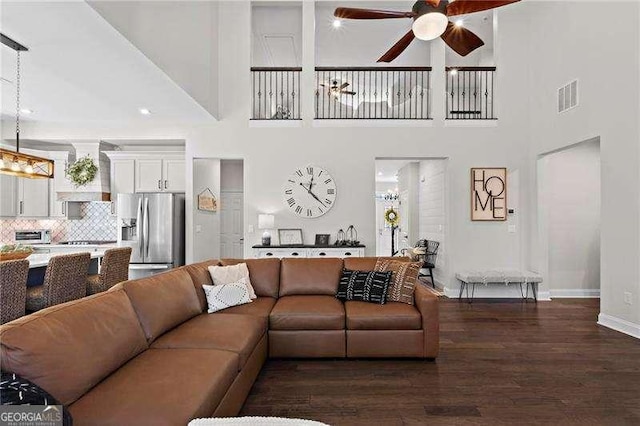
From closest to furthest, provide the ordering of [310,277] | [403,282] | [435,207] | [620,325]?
[403,282]
[310,277]
[620,325]
[435,207]

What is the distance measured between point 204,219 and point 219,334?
4.34 meters

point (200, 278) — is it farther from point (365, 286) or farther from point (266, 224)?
point (266, 224)

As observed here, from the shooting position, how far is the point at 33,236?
623 centimetres

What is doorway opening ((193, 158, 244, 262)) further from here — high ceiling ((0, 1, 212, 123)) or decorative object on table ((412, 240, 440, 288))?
decorative object on table ((412, 240, 440, 288))

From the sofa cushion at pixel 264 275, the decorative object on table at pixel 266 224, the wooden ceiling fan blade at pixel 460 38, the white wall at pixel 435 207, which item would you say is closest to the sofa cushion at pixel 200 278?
the sofa cushion at pixel 264 275

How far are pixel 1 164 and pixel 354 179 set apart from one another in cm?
450

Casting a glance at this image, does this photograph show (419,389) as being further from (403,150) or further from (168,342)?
(403,150)

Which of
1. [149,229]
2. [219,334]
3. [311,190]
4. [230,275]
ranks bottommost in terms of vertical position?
[219,334]

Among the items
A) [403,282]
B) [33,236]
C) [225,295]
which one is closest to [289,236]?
[225,295]

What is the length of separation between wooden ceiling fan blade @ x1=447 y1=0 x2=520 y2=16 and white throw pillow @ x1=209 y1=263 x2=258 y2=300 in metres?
3.22

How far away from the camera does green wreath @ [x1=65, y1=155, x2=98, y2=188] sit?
605cm

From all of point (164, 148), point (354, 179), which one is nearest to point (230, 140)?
point (164, 148)

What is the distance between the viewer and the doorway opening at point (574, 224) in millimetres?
5859

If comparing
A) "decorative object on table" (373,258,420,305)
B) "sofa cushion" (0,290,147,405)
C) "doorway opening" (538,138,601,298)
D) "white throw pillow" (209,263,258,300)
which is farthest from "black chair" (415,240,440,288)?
"sofa cushion" (0,290,147,405)
